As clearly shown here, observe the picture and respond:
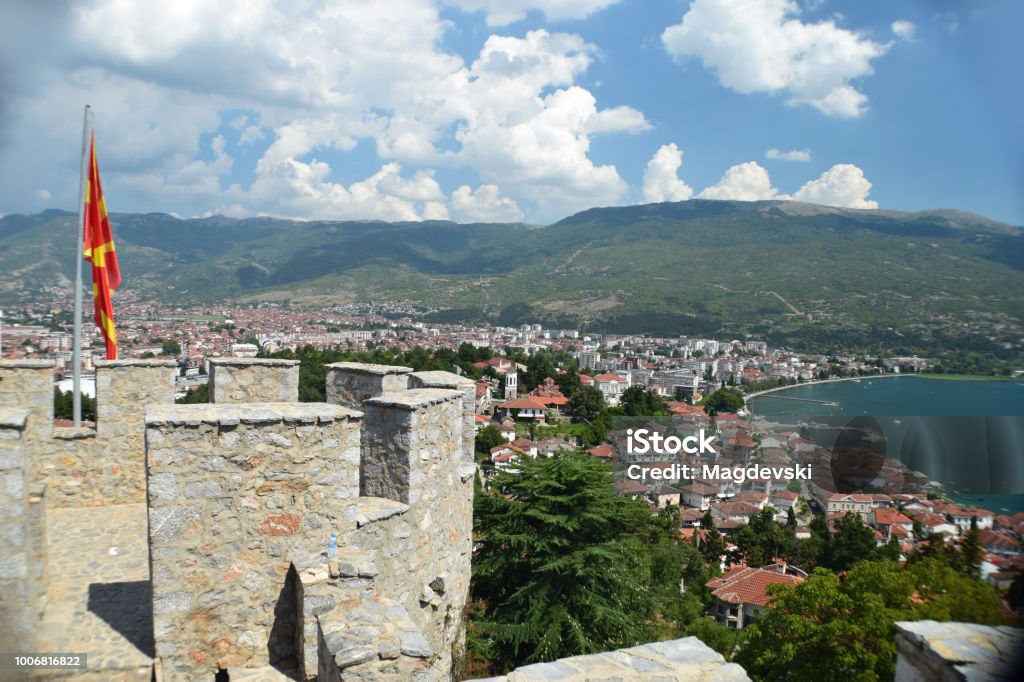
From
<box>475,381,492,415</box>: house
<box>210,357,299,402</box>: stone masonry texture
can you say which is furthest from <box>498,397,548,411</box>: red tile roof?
<box>210,357,299,402</box>: stone masonry texture

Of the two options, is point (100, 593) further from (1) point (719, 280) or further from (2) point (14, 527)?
(1) point (719, 280)

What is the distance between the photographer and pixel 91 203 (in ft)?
26.5

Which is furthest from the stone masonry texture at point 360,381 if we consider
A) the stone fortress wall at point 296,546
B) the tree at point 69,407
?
the tree at point 69,407

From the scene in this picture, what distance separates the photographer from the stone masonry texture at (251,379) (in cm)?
661

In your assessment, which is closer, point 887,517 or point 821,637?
point 821,637

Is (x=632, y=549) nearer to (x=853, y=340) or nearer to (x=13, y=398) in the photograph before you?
(x=13, y=398)

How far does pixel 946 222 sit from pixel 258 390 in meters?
210

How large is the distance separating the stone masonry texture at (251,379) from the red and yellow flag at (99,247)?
2.79m

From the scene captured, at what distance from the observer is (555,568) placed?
6523 mm

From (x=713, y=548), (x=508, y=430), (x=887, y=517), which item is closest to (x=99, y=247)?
(x=887, y=517)

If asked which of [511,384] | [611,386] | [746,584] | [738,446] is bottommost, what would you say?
[746,584]

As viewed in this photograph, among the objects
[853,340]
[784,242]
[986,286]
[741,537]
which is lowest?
[741,537]

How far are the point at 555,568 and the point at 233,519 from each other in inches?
147

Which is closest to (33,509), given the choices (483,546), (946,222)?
(483,546)
